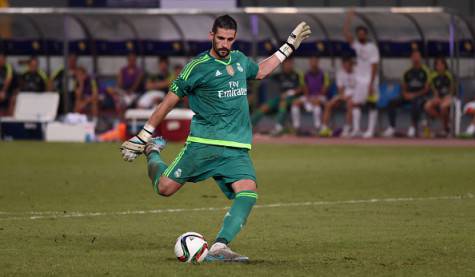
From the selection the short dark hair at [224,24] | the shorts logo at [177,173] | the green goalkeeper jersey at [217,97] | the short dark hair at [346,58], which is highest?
the short dark hair at [224,24]

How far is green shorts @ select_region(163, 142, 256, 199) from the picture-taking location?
→ 9.73 meters

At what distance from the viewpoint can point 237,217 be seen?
9.45 metres

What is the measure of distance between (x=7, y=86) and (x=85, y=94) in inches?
72.7

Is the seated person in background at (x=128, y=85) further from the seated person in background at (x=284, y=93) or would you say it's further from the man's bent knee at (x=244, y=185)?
the man's bent knee at (x=244, y=185)

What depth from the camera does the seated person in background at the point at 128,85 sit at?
28953mm

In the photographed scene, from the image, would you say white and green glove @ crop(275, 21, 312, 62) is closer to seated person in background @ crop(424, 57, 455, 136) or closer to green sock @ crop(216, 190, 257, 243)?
green sock @ crop(216, 190, 257, 243)

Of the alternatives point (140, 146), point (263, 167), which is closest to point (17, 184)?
point (263, 167)

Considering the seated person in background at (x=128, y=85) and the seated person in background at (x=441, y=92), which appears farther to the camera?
the seated person in background at (x=128, y=85)

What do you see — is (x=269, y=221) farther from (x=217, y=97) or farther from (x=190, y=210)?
(x=217, y=97)

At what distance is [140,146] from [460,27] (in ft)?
71.0

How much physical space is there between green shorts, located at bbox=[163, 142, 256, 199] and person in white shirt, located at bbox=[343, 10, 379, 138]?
58.9ft

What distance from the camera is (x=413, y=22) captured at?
96.9 feet

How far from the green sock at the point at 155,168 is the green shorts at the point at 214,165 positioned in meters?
0.31

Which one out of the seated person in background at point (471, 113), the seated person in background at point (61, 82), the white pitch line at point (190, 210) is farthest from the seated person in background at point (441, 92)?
the white pitch line at point (190, 210)
